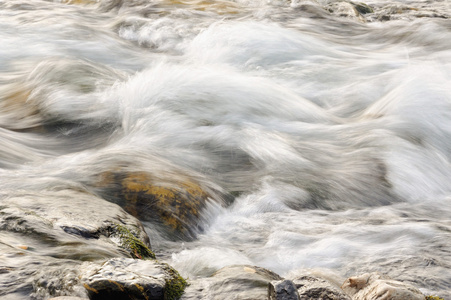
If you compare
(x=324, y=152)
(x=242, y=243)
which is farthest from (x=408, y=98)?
(x=242, y=243)

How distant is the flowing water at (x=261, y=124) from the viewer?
4.06 m

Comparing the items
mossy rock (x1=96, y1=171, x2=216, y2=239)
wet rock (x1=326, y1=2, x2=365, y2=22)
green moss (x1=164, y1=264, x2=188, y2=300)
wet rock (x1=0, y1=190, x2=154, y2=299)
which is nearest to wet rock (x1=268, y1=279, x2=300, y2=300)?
green moss (x1=164, y1=264, x2=188, y2=300)

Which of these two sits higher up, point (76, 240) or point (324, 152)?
point (76, 240)

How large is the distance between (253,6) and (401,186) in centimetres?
685

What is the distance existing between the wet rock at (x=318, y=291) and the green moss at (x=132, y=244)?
953 mm

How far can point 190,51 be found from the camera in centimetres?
873

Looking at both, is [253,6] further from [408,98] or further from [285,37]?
[408,98]

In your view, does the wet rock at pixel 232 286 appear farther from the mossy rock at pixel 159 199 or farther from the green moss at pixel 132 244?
the mossy rock at pixel 159 199

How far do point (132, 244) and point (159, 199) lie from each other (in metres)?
1.00

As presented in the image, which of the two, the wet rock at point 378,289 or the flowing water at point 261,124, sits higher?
→ the wet rock at point 378,289

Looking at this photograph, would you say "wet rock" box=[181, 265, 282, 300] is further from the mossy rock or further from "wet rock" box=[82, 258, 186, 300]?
the mossy rock

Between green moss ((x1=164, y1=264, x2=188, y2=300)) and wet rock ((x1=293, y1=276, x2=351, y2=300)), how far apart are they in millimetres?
551

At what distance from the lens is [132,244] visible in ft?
10.5

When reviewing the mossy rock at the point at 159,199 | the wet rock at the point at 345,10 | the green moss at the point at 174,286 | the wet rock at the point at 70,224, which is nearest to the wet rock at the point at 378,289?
the green moss at the point at 174,286
